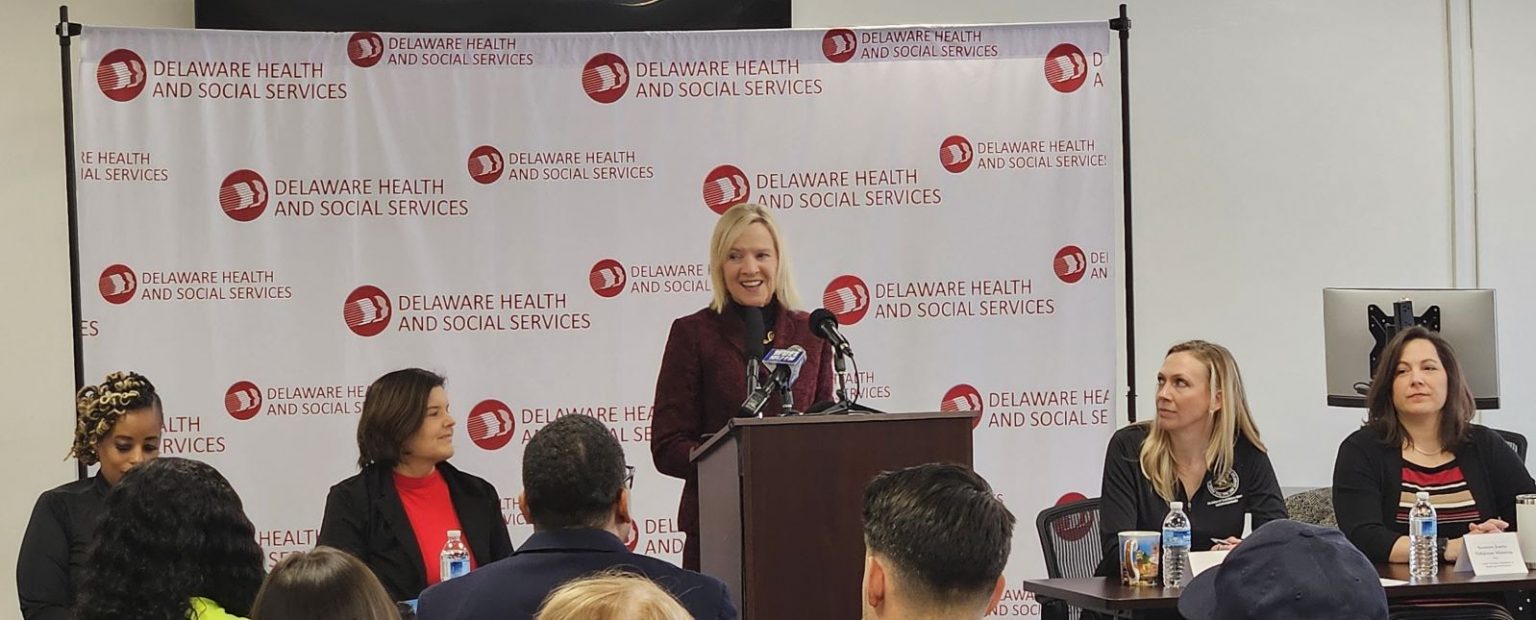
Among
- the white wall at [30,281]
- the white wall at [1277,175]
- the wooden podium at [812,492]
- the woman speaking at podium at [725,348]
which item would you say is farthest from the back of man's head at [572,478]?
the white wall at [1277,175]

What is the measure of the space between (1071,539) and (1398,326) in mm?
1431

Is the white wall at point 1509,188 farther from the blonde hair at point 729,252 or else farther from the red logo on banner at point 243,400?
the red logo on banner at point 243,400

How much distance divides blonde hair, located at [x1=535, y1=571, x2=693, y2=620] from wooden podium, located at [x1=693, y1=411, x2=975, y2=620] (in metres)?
1.63

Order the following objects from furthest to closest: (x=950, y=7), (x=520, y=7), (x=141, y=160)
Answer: (x=950, y=7)
(x=520, y=7)
(x=141, y=160)

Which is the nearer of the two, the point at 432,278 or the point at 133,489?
the point at 133,489

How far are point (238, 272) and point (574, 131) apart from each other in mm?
1311

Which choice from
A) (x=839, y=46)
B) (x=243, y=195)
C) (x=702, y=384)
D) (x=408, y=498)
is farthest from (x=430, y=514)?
(x=839, y=46)

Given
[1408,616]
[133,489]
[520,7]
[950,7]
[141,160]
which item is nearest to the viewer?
[133,489]

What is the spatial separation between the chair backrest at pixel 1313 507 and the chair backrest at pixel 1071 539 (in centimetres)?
119

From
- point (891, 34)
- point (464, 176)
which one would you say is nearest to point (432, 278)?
point (464, 176)

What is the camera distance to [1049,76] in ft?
19.6

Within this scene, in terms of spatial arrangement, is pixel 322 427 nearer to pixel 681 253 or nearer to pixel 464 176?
pixel 464 176

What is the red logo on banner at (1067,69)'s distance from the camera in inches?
235

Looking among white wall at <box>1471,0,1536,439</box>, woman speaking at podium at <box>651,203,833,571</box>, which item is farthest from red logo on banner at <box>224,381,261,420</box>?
white wall at <box>1471,0,1536,439</box>
